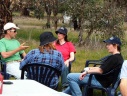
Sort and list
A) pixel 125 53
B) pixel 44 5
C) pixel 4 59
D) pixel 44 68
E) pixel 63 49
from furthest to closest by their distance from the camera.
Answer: pixel 44 5 → pixel 125 53 → pixel 63 49 → pixel 4 59 → pixel 44 68

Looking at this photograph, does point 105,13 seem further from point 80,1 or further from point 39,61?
point 39,61

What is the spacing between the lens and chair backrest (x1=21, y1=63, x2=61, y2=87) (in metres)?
5.69

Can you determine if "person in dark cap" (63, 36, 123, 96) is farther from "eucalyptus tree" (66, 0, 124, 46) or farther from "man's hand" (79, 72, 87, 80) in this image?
"eucalyptus tree" (66, 0, 124, 46)

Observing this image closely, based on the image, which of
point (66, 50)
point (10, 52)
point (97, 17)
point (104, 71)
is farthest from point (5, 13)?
point (104, 71)

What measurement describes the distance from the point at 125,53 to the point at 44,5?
5978 mm

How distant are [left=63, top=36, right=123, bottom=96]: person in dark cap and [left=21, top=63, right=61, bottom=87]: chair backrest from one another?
41cm

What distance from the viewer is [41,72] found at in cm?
571

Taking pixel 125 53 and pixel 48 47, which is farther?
pixel 125 53

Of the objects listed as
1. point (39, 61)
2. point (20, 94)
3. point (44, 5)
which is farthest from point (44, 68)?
point (44, 5)

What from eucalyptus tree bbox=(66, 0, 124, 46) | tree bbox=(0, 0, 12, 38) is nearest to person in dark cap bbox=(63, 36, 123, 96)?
tree bbox=(0, 0, 12, 38)

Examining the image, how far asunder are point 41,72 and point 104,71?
2.87 feet

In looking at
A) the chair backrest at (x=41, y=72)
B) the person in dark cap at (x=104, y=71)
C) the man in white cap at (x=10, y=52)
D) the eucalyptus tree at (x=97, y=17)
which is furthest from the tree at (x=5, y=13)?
the chair backrest at (x=41, y=72)

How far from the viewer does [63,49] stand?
24.2 feet

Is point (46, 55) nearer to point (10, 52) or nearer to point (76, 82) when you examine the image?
point (76, 82)
